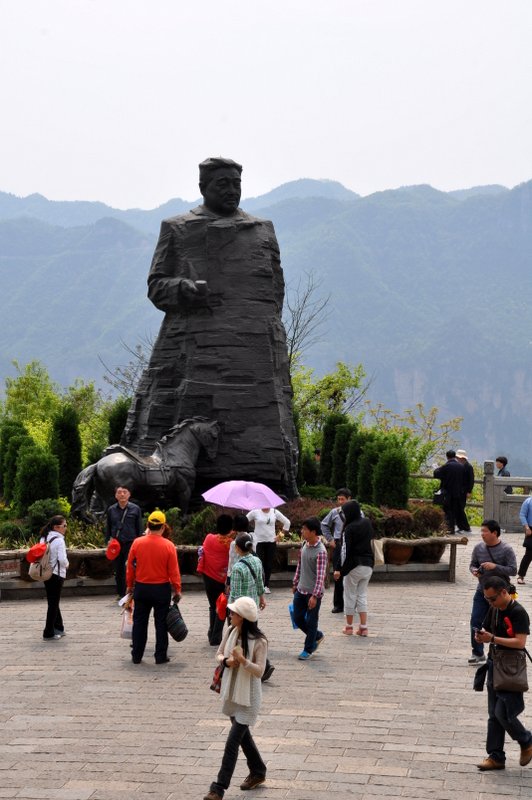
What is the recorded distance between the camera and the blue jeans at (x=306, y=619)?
40.3ft

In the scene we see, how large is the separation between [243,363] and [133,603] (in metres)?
8.64

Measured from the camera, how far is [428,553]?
1797 cm

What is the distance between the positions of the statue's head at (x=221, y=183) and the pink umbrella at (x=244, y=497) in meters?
7.09

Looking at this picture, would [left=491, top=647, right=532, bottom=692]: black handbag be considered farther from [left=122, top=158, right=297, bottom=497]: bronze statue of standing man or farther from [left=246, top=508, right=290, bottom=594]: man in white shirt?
[left=122, top=158, right=297, bottom=497]: bronze statue of standing man

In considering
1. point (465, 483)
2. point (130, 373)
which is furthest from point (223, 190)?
point (130, 373)

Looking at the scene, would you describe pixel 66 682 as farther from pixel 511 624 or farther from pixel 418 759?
pixel 511 624

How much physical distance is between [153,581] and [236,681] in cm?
399

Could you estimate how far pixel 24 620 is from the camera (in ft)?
47.5

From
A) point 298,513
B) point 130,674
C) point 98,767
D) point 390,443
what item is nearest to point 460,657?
point 130,674

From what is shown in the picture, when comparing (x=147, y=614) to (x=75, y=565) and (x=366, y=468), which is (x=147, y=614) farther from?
(x=366, y=468)

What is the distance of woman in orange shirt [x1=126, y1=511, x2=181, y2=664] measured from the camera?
11953 mm

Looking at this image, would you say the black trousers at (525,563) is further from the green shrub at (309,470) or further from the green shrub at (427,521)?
the green shrub at (309,470)

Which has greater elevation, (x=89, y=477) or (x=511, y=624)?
(x=89, y=477)

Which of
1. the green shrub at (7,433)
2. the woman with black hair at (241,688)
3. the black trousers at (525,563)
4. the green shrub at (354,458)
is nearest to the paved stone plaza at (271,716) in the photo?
the woman with black hair at (241,688)
